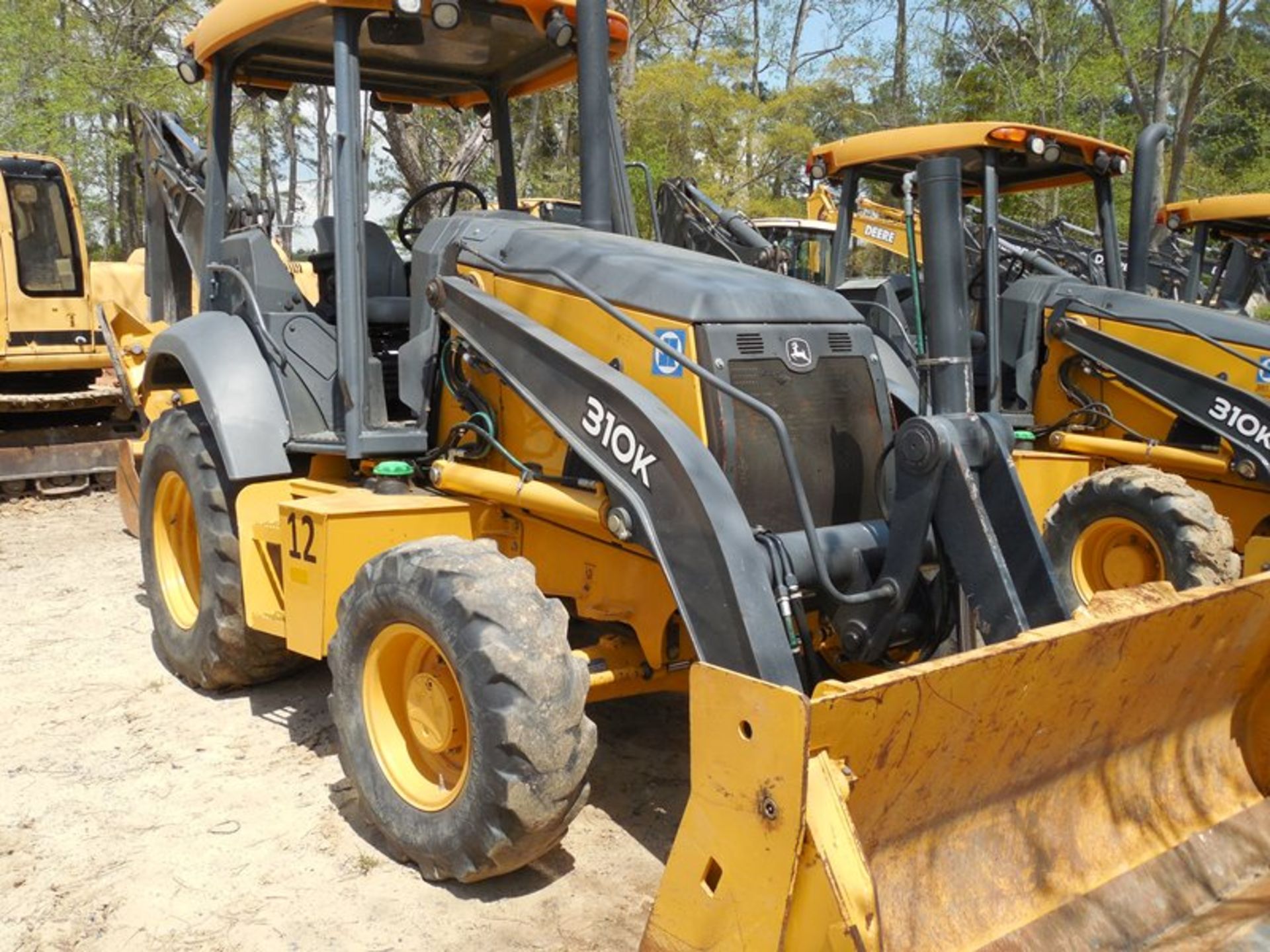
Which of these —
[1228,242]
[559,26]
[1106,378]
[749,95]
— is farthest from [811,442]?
[749,95]

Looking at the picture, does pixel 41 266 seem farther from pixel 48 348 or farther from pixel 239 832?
pixel 239 832

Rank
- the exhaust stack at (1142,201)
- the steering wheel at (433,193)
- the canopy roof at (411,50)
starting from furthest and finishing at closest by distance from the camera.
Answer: the exhaust stack at (1142,201) < the steering wheel at (433,193) < the canopy roof at (411,50)

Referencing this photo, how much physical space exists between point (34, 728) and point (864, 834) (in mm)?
3667

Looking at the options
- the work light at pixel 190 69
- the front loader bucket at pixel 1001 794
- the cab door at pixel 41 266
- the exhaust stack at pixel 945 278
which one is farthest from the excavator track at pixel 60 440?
the front loader bucket at pixel 1001 794

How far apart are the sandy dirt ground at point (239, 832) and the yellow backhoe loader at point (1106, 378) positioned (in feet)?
8.32

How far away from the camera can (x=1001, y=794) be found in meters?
3.19

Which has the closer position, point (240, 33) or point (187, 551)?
point (240, 33)

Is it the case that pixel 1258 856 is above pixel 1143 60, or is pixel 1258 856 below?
below

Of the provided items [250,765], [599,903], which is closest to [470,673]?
[599,903]

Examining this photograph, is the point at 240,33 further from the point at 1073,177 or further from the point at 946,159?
the point at 1073,177

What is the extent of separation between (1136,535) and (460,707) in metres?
3.94

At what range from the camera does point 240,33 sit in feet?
15.8

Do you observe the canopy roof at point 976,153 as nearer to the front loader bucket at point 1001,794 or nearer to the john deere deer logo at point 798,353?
the john deere deer logo at point 798,353

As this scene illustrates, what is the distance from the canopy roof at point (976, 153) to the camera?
22.7ft
